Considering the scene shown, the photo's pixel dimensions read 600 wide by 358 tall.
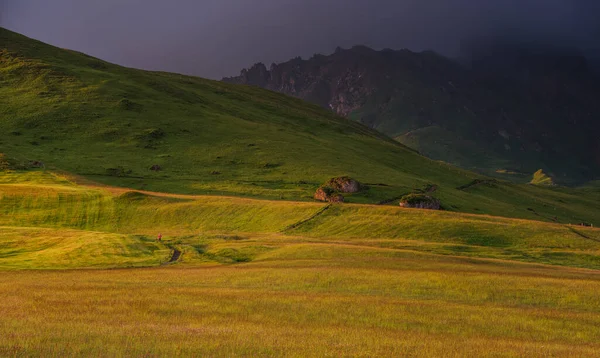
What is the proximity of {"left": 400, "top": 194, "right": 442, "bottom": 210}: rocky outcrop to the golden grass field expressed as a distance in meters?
20.8

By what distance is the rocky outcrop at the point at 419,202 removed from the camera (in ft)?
336

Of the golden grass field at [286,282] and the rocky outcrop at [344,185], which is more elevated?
the rocky outcrop at [344,185]

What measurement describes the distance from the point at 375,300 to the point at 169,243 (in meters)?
39.7

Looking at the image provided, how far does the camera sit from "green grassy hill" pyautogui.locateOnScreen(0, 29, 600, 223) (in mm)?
120438

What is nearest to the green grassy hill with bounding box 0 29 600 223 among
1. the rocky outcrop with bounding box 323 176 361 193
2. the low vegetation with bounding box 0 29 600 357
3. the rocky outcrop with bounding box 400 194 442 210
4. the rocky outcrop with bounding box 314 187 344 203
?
the low vegetation with bounding box 0 29 600 357

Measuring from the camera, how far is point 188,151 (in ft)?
477

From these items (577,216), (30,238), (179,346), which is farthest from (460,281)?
(577,216)

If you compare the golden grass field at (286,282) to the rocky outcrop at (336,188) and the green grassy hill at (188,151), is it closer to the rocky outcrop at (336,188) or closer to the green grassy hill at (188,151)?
the rocky outcrop at (336,188)

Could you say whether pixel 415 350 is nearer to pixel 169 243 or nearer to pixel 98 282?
pixel 98 282

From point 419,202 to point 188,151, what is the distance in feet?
239

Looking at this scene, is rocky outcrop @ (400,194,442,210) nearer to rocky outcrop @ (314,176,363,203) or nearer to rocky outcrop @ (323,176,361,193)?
rocky outcrop @ (314,176,363,203)

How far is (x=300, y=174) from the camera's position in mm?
127500

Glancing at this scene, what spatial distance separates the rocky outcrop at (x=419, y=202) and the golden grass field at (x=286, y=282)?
68.3ft

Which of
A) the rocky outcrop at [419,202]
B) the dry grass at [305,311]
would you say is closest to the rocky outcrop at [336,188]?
the rocky outcrop at [419,202]
